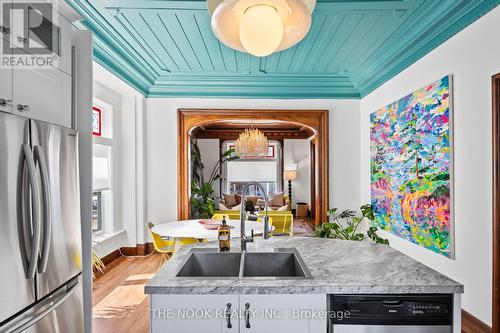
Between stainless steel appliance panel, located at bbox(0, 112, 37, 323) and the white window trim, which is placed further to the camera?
the white window trim

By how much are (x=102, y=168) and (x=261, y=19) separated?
379 centimetres

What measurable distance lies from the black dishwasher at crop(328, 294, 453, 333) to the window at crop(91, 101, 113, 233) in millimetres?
3735

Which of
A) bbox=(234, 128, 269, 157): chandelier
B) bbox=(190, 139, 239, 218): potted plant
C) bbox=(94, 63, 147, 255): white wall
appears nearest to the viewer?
bbox=(94, 63, 147, 255): white wall

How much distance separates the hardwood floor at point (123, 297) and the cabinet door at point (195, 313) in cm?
146

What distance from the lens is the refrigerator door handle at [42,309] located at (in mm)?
→ 1346

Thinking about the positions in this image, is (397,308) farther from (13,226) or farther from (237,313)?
(13,226)

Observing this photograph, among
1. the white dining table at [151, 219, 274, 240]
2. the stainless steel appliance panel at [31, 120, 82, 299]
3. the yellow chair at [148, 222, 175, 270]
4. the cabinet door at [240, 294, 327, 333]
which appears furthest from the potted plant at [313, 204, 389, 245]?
the stainless steel appliance panel at [31, 120, 82, 299]

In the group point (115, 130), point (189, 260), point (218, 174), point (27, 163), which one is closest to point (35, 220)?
point (27, 163)

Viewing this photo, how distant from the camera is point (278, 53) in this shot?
141 inches

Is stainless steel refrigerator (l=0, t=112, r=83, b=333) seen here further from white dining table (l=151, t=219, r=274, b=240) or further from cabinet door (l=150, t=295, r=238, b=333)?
white dining table (l=151, t=219, r=274, b=240)

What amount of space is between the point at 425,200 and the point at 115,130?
4.16 meters

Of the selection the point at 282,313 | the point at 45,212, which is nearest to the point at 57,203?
the point at 45,212

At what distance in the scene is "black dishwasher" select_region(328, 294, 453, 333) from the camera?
132 cm

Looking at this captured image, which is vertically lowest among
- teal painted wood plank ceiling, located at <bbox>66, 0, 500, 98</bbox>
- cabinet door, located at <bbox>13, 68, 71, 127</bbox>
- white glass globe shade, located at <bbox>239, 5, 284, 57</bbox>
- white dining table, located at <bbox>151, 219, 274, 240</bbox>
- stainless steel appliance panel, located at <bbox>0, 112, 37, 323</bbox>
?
white dining table, located at <bbox>151, 219, 274, 240</bbox>
